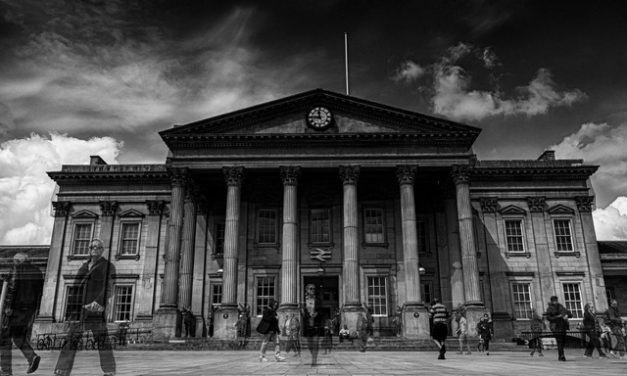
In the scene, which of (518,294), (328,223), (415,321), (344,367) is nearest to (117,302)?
(328,223)

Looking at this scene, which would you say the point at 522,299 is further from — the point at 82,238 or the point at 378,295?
the point at 82,238

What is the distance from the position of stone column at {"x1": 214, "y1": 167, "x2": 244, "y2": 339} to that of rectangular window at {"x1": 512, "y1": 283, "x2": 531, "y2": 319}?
18.0 meters

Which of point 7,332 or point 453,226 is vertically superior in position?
point 453,226

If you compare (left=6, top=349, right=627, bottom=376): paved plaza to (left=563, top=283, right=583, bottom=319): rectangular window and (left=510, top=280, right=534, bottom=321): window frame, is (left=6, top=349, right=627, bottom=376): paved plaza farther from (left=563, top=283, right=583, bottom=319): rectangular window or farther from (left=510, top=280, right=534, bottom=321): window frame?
(left=563, top=283, right=583, bottom=319): rectangular window

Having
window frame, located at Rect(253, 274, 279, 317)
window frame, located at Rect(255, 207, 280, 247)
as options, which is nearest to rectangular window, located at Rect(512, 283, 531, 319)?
window frame, located at Rect(253, 274, 279, 317)

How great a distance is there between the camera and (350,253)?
28188mm

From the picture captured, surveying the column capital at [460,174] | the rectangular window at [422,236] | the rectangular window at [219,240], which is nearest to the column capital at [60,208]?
the rectangular window at [219,240]

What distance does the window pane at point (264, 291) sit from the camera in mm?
32219

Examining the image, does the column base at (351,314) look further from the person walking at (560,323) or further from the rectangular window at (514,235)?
the rectangular window at (514,235)

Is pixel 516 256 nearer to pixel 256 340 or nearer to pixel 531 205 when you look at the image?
pixel 531 205

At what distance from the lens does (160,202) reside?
35.2 m

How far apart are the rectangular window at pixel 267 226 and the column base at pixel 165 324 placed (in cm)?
778

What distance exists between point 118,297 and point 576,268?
29.4 metres

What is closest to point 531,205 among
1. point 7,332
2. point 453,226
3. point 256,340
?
point 453,226
